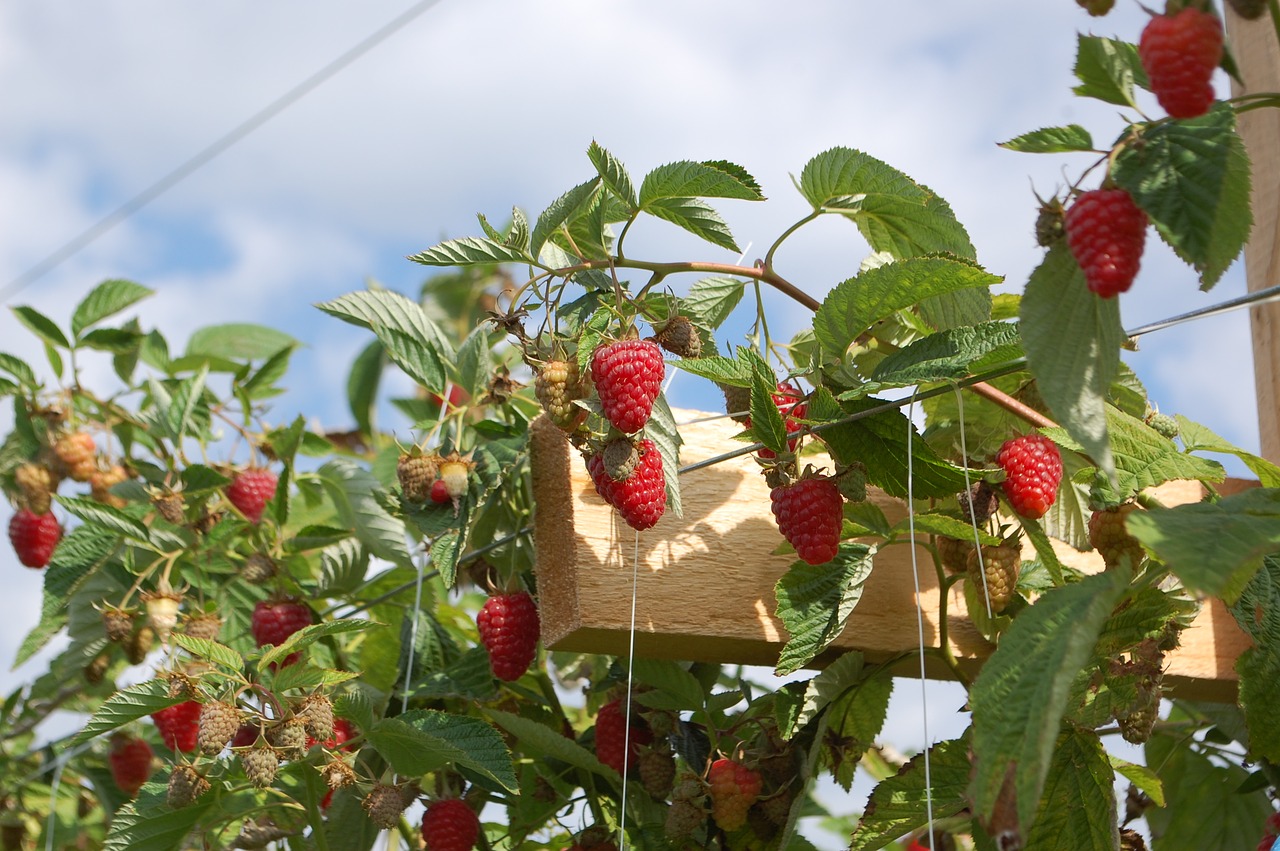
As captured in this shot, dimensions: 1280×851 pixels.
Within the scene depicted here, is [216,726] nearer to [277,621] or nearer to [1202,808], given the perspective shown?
[277,621]

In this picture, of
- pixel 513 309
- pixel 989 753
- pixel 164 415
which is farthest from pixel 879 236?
pixel 164 415

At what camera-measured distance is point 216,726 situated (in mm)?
1238

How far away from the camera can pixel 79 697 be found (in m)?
2.66

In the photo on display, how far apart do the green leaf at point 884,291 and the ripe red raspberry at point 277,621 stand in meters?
0.85

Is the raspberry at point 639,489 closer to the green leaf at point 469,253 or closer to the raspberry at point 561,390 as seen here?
the raspberry at point 561,390

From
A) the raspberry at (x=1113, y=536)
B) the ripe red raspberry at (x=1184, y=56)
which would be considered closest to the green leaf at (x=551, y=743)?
the raspberry at (x=1113, y=536)

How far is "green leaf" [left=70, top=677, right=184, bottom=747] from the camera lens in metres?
1.31

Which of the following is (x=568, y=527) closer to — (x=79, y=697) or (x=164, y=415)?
(x=164, y=415)

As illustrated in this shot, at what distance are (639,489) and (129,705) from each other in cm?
58

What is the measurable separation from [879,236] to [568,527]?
0.44 metres

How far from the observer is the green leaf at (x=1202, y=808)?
156 cm

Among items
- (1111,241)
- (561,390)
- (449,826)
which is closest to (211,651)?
(449,826)

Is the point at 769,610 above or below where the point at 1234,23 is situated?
below

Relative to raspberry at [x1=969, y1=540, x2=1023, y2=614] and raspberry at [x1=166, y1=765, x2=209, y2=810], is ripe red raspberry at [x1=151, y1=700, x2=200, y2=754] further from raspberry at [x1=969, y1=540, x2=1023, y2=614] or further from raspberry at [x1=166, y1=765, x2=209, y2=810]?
raspberry at [x1=969, y1=540, x2=1023, y2=614]
